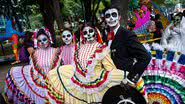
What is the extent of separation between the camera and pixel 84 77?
339 cm

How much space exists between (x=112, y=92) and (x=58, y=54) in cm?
180

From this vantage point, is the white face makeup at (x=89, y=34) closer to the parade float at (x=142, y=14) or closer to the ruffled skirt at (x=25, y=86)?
the ruffled skirt at (x=25, y=86)

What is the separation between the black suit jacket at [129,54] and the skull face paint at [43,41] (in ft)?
5.89

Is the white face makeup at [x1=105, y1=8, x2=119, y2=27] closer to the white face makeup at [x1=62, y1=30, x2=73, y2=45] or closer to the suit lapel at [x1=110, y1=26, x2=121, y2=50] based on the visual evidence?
the suit lapel at [x1=110, y1=26, x2=121, y2=50]

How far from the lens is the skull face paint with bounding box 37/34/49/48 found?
14.9ft

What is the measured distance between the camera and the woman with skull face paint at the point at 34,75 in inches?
172

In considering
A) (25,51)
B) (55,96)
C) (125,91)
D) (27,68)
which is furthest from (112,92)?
(25,51)

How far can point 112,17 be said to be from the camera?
3.15 meters

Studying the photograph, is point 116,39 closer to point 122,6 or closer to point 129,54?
point 129,54

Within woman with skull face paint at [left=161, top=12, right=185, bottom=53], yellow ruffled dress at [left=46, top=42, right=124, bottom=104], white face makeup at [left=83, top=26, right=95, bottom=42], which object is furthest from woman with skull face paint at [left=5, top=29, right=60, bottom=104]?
woman with skull face paint at [left=161, top=12, right=185, bottom=53]

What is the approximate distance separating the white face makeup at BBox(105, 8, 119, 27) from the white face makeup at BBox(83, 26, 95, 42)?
63 cm

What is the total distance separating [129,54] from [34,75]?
2.06 meters

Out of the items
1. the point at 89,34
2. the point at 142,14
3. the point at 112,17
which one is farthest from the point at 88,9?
the point at 112,17

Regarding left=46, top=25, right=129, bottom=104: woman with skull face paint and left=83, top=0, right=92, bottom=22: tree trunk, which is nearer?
left=46, top=25, right=129, bottom=104: woman with skull face paint
